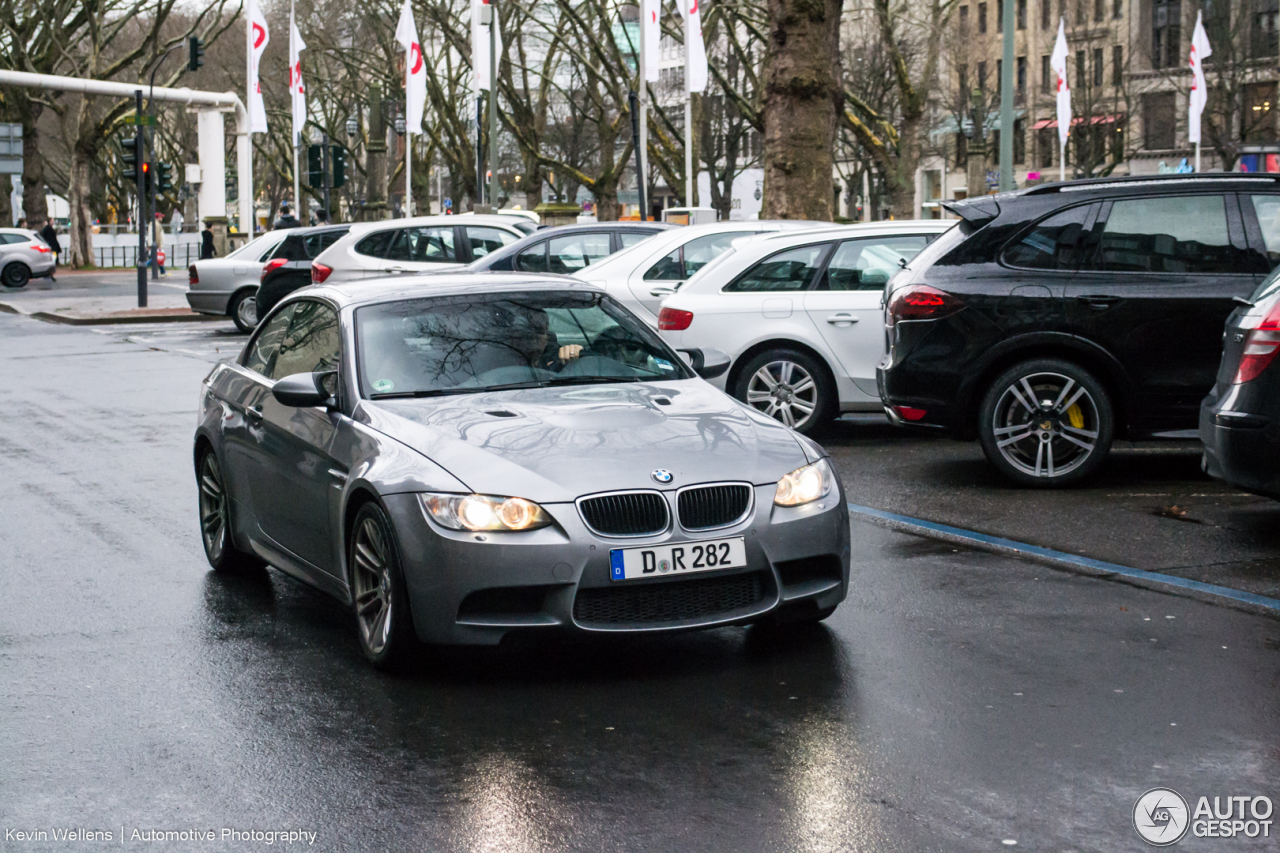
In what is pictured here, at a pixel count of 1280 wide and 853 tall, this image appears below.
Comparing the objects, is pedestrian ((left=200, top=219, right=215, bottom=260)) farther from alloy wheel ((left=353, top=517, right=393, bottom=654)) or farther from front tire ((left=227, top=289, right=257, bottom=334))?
alloy wheel ((left=353, top=517, right=393, bottom=654))

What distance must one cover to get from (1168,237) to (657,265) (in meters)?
5.33

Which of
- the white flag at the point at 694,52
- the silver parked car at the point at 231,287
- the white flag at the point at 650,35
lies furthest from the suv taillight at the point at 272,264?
the white flag at the point at 650,35

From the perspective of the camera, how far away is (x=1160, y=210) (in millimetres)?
9742

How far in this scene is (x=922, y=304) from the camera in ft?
32.6

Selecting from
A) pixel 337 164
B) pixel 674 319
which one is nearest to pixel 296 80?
pixel 337 164

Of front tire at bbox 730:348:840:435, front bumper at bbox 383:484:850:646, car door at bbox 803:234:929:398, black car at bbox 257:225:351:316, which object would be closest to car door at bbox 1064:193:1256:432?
car door at bbox 803:234:929:398

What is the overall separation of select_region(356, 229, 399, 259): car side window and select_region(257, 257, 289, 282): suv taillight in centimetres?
363

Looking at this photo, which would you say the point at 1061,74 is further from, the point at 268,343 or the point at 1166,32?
the point at 268,343

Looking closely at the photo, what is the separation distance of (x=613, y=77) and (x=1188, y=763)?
48.4 metres

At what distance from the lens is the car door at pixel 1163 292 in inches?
375

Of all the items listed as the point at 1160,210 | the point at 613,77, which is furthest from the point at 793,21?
the point at 613,77

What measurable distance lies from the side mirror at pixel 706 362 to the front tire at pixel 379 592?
76.0 inches

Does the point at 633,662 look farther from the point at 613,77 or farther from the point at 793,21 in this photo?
the point at 613,77

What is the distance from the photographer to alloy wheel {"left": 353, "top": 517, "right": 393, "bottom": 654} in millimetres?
5867
